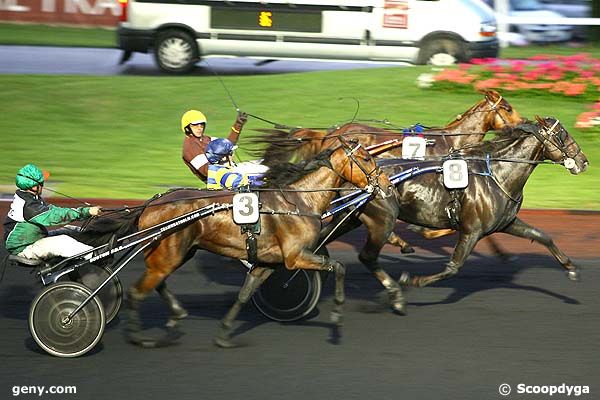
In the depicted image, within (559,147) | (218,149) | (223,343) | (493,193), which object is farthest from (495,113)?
(223,343)

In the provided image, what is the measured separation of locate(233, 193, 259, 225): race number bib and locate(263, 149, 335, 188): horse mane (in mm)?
395

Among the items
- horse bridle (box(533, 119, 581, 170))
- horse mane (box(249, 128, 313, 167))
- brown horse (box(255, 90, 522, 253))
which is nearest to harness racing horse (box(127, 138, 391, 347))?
horse mane (box(249, 128, 313, 167))

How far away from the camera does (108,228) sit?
8047mm

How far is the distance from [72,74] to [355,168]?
465 inches

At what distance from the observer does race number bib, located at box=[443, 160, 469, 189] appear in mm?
9062

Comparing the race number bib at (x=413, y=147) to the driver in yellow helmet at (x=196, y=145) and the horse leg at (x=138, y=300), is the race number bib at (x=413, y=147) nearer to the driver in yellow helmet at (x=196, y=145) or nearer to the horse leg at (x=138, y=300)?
the driver in yellow helmet at (x=196, y=145)

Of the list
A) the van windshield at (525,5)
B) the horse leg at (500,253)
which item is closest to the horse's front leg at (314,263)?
the horse leg at (500,253)

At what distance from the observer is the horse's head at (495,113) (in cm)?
1051

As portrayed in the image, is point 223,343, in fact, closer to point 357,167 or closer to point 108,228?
point 108,228

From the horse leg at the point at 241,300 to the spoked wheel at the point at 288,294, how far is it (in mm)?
534

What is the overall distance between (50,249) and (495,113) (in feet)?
15.9

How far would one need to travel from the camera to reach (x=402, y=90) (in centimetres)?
1678

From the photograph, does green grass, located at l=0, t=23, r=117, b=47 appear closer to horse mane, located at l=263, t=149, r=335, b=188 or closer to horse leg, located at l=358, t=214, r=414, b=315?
horse leg, located at l=358, t=214, r=414, b=315

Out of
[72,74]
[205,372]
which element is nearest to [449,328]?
[205,372]
